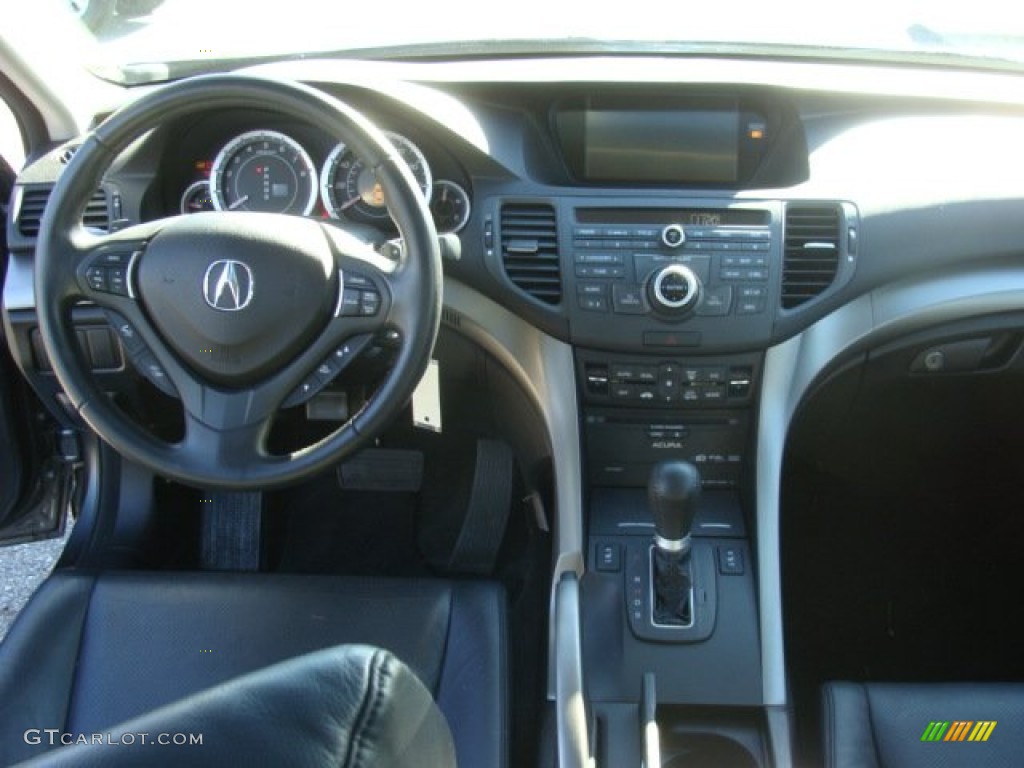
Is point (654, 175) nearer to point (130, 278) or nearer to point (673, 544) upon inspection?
point (673, 544)

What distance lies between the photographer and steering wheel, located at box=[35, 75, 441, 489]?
58.1 inches

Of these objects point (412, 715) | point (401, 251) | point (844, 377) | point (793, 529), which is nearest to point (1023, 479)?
point (793, 529)

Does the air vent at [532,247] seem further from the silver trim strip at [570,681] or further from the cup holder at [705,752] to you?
the cup holder at [705,752]

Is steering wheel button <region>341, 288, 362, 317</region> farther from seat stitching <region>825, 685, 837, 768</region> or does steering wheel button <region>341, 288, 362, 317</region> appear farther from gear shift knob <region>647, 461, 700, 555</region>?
seat stitching <region>825, 685, 837, 768</region>

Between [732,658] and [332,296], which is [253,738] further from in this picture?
[732,658]

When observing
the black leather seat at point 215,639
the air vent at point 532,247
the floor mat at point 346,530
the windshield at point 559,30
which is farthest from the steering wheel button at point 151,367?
the floor mat at point 346,530

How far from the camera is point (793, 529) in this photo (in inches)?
100

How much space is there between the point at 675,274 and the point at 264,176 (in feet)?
2.33

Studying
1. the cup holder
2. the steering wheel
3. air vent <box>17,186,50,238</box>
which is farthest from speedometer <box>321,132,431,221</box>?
the cup holder

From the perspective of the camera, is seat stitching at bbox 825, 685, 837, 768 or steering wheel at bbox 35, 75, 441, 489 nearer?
steering wheel at bbox 35, 75, 441, 489

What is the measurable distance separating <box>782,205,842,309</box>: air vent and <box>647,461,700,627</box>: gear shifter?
1.21 feet

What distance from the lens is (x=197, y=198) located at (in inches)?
74.8

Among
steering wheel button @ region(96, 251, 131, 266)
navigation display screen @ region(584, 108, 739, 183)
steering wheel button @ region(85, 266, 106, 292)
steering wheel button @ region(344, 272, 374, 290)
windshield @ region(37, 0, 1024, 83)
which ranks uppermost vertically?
windshield @ region(37, 0, 1024, 83)

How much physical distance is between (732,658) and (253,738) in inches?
51.9
